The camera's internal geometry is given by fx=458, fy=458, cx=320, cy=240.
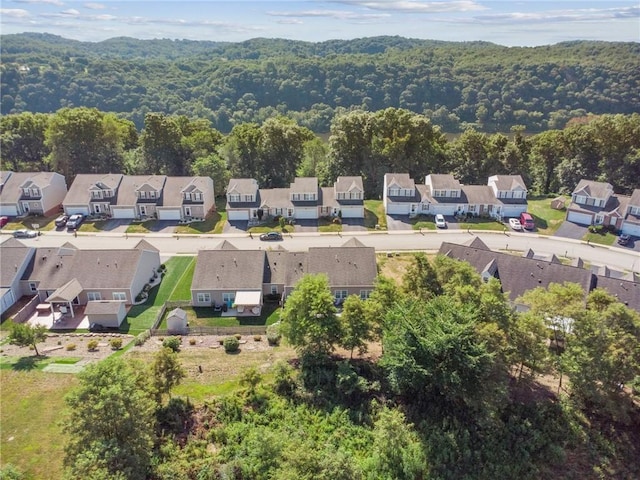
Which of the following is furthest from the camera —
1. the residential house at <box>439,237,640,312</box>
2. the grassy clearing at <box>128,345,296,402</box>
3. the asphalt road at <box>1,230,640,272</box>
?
the asphalt road at <box>1,230,640,272</box>

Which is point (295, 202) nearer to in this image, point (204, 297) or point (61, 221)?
point (204, 297)

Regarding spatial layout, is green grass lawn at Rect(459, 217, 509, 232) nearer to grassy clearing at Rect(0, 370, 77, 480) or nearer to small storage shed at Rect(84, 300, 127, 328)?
small storage shed at Rect(84, 300, 127, 328)

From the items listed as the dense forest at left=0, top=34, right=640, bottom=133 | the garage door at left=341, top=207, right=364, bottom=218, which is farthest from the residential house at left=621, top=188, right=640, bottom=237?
the dense forest at left=0, top=34, right=640, bottom=133

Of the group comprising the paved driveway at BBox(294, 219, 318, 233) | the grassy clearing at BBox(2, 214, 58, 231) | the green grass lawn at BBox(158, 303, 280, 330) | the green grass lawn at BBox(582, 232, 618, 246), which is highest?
the green grass lawn at BBox(582, 232, 618, 246)

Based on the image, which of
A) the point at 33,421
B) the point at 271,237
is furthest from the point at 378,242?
the point at 33,421

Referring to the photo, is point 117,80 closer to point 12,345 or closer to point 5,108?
point 5,108
